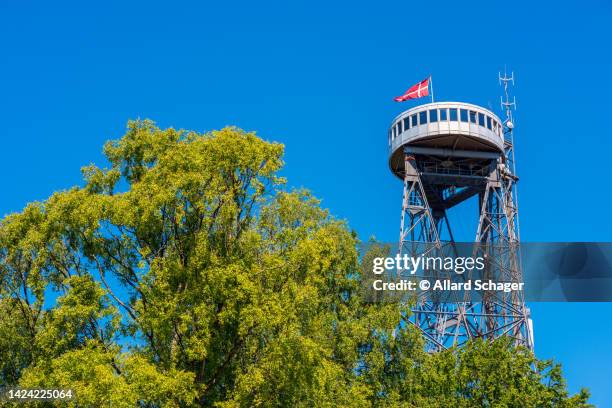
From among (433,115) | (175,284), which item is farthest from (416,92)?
(175,284)

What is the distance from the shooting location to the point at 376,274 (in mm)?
44094

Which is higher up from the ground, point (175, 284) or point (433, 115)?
point (433, 115)

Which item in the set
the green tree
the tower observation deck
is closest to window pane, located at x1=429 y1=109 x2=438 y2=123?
the tower observation deck

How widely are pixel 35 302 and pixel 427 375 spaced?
17601 millimetres

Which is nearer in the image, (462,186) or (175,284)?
(175,284)

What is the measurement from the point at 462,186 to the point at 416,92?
10.8 metres

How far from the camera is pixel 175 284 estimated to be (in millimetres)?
29688

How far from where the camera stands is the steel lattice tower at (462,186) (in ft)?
213

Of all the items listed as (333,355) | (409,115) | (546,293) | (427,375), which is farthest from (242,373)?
(409,115)

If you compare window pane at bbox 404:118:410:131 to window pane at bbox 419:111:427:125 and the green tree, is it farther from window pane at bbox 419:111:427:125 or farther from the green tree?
the green tree

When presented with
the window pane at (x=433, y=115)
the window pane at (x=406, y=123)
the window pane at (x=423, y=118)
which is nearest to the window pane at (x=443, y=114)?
the window pane at (x=433, y=115)

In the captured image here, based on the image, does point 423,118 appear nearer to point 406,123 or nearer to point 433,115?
point 433,115

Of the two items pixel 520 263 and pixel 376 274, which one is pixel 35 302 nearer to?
pixel 376 274

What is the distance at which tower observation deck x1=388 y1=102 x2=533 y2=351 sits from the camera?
213 feet
